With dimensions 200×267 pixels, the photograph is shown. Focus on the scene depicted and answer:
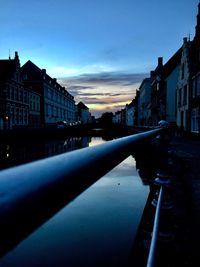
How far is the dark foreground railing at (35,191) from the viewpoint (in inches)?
14.1

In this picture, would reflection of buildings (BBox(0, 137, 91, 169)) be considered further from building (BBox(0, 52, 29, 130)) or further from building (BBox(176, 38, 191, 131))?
building (BBox(176, 38, 191, 131))

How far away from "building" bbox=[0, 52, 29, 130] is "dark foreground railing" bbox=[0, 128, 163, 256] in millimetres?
46969

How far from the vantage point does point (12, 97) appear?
5112 cm

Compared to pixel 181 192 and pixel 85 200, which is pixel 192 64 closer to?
pixel 85 200

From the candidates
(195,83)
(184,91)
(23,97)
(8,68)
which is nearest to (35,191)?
(195,83)

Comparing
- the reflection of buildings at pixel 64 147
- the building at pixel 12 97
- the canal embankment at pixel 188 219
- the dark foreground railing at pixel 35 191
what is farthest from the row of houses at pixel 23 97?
the dark foreground railing at pixel 35 191

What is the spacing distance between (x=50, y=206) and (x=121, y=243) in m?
5.54

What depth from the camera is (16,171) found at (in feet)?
1.46

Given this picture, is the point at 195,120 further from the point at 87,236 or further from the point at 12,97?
the point at 12,97

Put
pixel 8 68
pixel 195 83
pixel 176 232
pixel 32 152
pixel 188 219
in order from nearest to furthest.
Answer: pixel 176 232
pixel 188 219
pixel 195 83
pixel 32 152
pixel 8 68

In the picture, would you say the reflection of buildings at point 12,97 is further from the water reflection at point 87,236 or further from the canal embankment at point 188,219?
the canal embankment at point 188,219

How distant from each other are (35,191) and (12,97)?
53.5 meters

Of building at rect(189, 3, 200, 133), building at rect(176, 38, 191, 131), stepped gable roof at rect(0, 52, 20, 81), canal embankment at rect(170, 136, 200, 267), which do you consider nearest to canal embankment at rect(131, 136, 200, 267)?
canal embankment at rect(170, 136, 200, 267)

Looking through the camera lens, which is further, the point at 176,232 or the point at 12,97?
the point at 12,97
